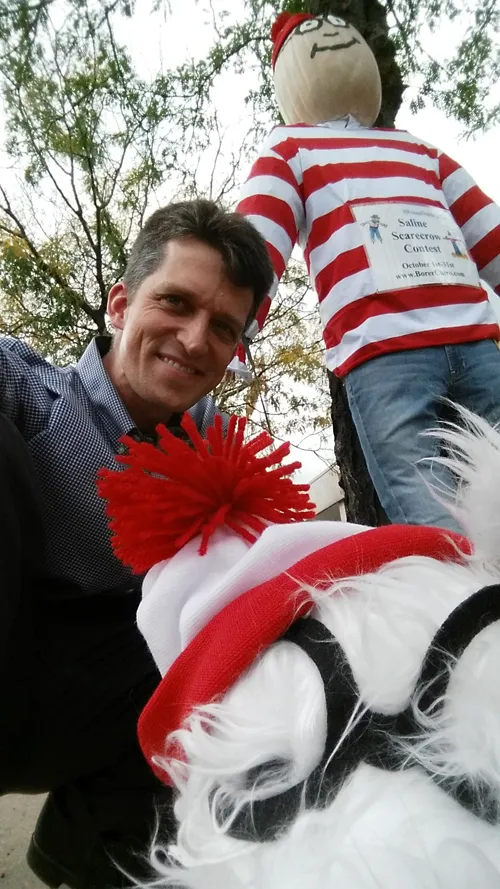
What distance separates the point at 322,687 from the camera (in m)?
0.30

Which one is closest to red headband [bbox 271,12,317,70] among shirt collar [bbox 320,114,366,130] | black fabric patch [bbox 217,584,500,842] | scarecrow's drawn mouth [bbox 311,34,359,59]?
scarecrow's drawn mouth [bbox 311,34,359,59]

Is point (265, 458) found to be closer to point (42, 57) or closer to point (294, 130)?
point (294, 130)

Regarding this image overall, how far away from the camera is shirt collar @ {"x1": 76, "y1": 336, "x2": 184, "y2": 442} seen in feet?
3.04

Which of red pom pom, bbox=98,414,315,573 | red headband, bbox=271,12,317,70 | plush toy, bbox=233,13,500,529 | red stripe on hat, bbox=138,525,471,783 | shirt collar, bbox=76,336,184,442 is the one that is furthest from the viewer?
red headband, bbox=271,12,317,70

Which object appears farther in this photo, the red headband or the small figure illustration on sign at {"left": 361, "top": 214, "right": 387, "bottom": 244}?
the red headband

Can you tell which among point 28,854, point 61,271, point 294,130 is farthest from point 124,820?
point 61,271

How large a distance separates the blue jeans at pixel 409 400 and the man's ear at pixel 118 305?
1.52 feet

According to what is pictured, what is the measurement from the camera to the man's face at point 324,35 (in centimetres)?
148

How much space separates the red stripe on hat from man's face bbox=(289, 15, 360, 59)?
4.81 feet

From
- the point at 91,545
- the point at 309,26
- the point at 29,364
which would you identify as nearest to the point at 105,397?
the point at 29,364

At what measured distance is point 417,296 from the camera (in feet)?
3.95

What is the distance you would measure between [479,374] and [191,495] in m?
0.92

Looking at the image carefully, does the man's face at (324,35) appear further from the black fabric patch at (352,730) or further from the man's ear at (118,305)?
the black fabric patch at (352,730)

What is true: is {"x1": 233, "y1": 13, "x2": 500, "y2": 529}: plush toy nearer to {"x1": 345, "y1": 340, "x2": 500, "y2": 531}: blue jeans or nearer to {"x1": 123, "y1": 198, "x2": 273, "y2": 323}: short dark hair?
{"x1": 345, "y1": 340, "x2": 500, "y2": 531}: blue jeans
